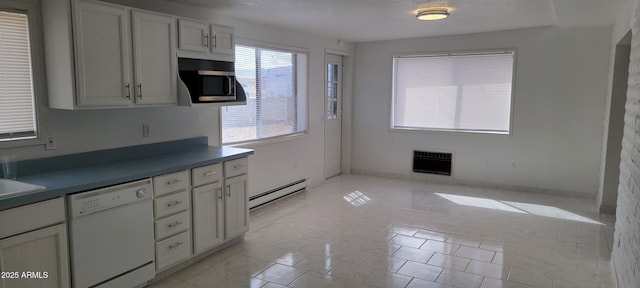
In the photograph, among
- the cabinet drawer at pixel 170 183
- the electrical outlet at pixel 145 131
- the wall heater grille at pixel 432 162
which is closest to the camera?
the cabinet drawer at pixel 170 183

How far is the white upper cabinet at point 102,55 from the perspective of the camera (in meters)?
2.90

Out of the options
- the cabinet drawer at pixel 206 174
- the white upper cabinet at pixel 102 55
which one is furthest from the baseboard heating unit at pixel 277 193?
the white upper cabinet at pixel 102 55

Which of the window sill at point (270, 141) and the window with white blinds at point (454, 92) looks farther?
the window with white blinds at point (454, 92)

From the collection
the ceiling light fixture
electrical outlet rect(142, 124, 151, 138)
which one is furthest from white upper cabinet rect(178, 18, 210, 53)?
the ceiling light fixture

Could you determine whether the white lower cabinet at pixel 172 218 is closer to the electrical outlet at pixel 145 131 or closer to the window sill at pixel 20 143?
the electrical outlet at pixel 145 131

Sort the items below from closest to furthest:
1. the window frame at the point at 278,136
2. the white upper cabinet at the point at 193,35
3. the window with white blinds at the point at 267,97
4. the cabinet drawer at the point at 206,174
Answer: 1. the cabinet drawer at the point at 206,174
2. the white upper cabinet at the point at 193,35
3. the window frame at the point at 278,136
4. the window with white blinds at the point at 267,97

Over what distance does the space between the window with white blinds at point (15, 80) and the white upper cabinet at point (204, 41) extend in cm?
112

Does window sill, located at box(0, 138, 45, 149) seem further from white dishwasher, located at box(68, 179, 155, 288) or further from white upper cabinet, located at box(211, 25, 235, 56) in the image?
white upper cabinet, located at box(211, 25, 235, 56)

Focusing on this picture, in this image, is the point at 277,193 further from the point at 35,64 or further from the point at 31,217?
the point at 31,217

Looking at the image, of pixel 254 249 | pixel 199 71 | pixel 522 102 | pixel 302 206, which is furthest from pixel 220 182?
pixel 522 102

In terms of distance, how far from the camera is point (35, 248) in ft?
8.04

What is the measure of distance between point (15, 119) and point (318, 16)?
9.81 feet

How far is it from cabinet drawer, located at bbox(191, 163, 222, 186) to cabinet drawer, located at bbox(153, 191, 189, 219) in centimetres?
14

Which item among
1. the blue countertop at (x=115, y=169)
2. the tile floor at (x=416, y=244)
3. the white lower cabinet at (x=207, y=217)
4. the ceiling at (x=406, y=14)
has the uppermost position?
the ceiling at (x=406, y=14)
